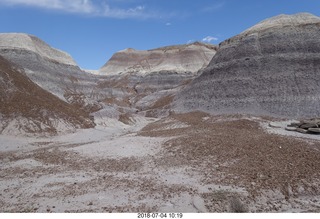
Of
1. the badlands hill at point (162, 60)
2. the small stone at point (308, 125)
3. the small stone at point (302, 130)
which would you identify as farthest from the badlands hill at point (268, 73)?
the badlands hill at point (162, 60)

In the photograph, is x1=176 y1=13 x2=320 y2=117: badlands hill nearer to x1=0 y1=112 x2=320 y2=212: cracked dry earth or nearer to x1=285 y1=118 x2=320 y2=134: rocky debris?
x1=285 y1=118 x2=320 y2=134: rocky debris

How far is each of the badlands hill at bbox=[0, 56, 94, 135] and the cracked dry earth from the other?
7.84 metres

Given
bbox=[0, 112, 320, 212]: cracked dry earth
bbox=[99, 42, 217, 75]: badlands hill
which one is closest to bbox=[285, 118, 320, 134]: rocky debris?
bbox=[0, 112, 320, 212]: cracked dry earth

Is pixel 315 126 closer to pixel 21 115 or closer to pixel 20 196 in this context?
pixel 20 196

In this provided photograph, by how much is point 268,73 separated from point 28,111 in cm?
2776

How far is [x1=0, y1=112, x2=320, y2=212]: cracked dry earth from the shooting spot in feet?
31.0

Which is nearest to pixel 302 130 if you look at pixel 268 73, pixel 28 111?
pixel 268 73

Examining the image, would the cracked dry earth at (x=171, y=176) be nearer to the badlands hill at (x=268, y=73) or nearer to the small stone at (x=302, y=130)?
the small stone at (x=302, y=130)

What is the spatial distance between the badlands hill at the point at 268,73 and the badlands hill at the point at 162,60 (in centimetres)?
4295

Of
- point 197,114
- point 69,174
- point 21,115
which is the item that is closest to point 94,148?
point 69,174

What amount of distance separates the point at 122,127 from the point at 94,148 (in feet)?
58.5

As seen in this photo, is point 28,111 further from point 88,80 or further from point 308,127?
point 88,80

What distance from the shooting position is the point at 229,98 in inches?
1347

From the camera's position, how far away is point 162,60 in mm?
94375
